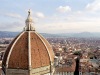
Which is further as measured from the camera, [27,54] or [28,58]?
[27,54]

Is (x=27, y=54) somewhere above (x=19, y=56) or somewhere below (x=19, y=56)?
above

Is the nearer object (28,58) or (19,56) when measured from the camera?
(28,58)

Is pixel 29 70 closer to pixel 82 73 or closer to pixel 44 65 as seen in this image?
pixel 44 65

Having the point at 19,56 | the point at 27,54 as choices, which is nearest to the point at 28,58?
the point at 27,54

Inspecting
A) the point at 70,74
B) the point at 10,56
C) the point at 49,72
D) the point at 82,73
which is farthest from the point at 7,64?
the point at 82,73

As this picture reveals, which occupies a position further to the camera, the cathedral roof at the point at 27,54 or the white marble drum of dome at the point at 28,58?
the cathedral roof at the point at 27,54

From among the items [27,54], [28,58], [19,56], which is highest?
[27,54]

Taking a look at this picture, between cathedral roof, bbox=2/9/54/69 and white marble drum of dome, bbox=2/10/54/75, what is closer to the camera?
white marble drum of dome, bbox=2/10/54/75

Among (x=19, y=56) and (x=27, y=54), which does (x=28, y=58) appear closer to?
(x=27, y=54)
